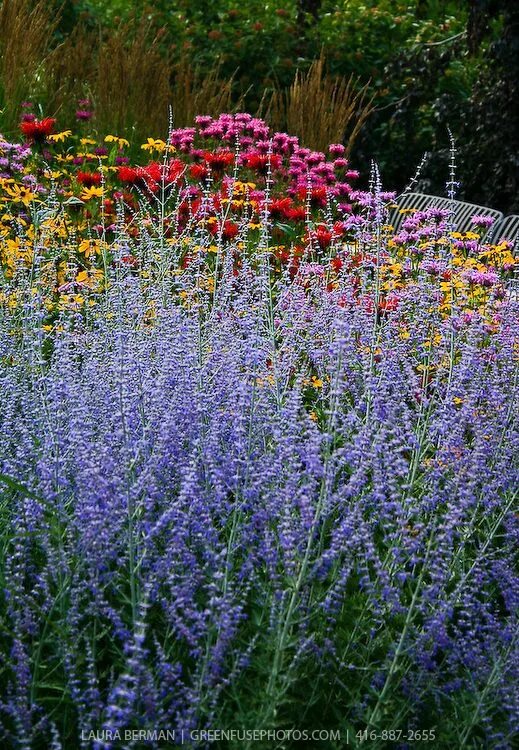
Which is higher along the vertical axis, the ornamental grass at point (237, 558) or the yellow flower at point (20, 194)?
the ornamental grass at point (237, 558)

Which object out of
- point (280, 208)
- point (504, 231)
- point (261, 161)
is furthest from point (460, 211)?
point (280, 208)

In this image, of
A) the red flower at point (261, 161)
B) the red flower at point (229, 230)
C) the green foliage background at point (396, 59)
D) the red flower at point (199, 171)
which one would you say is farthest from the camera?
the green foliage background at point (396, 59)

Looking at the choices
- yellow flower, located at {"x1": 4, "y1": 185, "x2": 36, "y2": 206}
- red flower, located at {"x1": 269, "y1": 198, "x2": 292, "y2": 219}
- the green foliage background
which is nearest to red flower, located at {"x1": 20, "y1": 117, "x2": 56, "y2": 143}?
yellow flower, located at {"x1": 4, "y1": 185, "x2": 36, "y2": 206}

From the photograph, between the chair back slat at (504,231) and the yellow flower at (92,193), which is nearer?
the yellow flower at (92,193)

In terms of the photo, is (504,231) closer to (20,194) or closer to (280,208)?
(280,208)

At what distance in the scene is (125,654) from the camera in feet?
7.95

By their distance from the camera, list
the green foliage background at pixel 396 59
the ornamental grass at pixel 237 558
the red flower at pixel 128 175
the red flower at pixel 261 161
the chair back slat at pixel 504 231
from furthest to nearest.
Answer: the green foliage background at pixel 396 59, the chair back slat at pixel 504 231, the red flower at pixel 261 161, the red flower at pixel 128 175, the ornamental grass at pixel 237 558

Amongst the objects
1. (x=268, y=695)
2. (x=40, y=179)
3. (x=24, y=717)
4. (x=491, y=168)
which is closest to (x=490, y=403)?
(x=268, y=695)

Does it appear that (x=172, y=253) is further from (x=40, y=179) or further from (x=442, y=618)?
(x=442, y=618)

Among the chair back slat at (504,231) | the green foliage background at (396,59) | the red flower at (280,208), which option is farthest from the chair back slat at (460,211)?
the red flower at (280,208)

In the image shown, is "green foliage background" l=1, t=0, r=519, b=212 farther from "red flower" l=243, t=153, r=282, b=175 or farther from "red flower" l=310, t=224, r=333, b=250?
"red flower" l=310, t=224, r=333, b=250

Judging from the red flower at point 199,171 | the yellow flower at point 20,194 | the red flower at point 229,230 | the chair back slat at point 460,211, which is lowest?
the chair back slat at point 460,211

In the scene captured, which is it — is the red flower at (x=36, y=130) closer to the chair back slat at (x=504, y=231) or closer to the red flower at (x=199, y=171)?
the red flower at (x=199, y=171)

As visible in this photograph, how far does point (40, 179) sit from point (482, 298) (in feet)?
9.18
